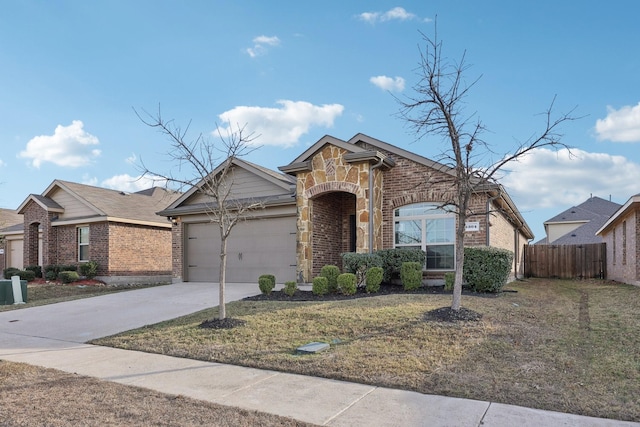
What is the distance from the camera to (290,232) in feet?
51.6

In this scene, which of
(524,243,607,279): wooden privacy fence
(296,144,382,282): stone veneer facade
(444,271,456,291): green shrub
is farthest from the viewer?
(524,243,607,279): wooden privacy fence

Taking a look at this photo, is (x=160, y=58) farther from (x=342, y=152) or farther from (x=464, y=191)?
(x=464, y=191)

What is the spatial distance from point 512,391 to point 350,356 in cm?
220

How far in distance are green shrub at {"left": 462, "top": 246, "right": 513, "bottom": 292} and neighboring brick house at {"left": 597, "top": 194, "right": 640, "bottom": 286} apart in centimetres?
604

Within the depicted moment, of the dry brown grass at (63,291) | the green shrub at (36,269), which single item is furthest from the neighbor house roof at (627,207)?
the green shrub at (36,269)

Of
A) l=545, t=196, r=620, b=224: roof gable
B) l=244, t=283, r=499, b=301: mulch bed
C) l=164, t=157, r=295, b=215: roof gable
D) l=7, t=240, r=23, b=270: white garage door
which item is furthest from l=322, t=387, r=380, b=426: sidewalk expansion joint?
l=545, t=196, r=620, b=224: roof gable

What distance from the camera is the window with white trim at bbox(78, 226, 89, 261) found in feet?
71.6

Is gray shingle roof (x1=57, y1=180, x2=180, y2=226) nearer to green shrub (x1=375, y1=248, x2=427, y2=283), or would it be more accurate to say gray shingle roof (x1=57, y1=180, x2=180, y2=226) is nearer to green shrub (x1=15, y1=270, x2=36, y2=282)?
green shrub (x1=15, y1=270, x2=36, y2=282)

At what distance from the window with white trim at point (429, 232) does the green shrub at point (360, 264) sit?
5.16 ft

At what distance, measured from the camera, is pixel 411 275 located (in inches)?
483

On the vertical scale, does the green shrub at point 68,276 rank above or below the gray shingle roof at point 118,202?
below

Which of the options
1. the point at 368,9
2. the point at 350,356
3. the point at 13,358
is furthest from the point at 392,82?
the point at 13,358

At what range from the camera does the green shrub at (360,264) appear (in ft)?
41.6

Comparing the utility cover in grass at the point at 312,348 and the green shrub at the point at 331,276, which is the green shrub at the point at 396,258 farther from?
the utility cover in grass at the point at 312,348
